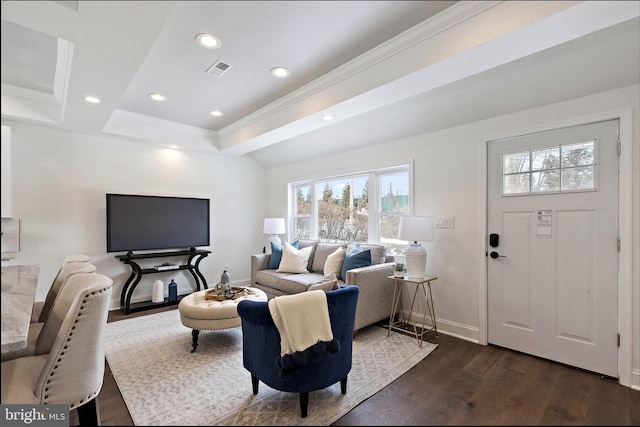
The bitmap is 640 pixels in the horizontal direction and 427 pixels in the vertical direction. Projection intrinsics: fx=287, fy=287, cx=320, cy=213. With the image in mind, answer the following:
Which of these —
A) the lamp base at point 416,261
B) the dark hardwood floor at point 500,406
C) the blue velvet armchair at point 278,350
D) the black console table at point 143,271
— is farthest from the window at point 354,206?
the dark hardwood floor at point 500,406

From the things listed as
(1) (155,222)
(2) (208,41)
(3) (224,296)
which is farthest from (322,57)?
(1) (155,222)

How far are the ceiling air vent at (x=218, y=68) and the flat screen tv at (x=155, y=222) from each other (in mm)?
2269

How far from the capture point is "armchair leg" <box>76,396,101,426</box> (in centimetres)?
126

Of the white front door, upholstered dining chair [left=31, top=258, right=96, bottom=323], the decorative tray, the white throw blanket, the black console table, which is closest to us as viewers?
the white throw blanket

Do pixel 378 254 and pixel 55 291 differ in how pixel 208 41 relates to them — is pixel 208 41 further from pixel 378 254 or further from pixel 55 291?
pixel 378 254

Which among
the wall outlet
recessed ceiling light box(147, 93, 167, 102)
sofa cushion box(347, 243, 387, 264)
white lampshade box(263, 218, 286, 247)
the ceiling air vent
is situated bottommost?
sofa cushion box(347, 243, 387, 264)

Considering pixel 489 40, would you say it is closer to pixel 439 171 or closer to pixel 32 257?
pixel 439 171

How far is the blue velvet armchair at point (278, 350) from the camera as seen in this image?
1569 mm

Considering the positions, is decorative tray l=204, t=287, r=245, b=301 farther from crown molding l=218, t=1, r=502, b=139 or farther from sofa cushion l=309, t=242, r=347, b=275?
crown molding l=218, t=1, r=502, b=139

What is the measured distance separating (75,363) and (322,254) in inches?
120

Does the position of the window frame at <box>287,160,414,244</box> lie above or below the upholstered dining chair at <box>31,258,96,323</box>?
above

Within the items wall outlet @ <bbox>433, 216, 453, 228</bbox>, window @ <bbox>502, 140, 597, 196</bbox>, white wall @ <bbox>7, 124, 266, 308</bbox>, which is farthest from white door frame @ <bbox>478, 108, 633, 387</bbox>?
white wall @ <bbox>7, 124, 266, 308</bbox>

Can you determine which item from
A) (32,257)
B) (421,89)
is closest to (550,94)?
(421,89)

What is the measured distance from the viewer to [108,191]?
3.97 meters
